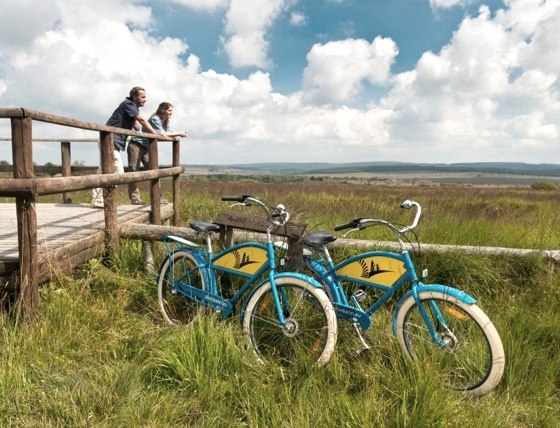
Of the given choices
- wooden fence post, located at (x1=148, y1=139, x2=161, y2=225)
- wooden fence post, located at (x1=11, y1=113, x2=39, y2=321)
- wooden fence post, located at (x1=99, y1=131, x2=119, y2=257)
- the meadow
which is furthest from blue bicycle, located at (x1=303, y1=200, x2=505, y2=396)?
wooden fence post, located at (x1=148, y1=139, x2=161, y2=225)

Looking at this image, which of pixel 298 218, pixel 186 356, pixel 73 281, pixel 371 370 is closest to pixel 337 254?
pixel 298 218

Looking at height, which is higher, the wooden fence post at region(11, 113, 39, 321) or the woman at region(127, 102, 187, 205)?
the woman at region(127, 102, 187, 205)

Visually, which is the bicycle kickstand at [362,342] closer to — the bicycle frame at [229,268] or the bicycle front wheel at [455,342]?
the bicycle front wheel at [455,342]

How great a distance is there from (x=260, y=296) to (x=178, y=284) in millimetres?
1132

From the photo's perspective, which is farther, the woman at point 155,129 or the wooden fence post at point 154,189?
the woman at point 155,129

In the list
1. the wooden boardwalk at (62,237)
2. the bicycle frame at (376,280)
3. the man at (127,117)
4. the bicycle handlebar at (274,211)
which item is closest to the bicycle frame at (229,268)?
the bicycle handlebar at (274,211)

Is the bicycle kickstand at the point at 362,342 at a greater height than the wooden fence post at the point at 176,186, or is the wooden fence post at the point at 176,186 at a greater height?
the wooden fence post at the point at 176,186

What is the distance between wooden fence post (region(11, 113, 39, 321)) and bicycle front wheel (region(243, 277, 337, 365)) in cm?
176

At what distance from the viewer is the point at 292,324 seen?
3.09 meters

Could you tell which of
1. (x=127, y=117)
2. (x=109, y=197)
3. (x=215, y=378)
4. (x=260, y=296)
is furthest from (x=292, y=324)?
(x=127, y=117)

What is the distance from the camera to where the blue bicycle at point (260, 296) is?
2969 mm

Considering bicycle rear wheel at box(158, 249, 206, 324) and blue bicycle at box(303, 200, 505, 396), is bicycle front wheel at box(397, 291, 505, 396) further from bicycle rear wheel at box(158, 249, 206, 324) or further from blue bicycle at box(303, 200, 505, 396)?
bicycle rear wheel at box(158, 249, 206, 324)

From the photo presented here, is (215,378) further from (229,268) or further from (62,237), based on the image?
(62,237)

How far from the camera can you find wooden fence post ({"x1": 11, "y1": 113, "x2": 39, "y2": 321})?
330 centimetres
